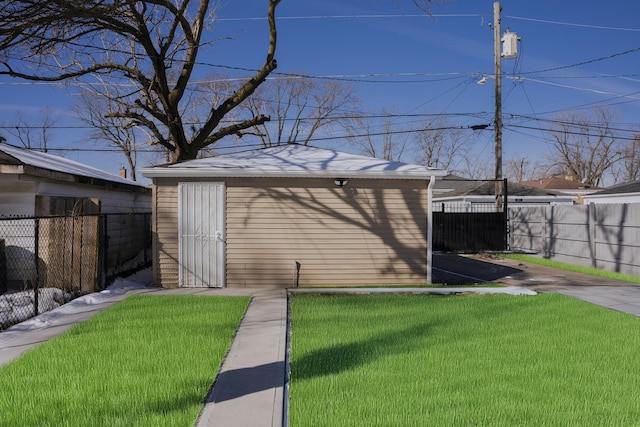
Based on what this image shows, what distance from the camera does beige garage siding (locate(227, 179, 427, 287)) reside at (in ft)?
35.7

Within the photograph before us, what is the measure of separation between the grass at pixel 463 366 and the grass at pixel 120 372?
0.92 metres

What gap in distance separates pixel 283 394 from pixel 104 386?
158 cm

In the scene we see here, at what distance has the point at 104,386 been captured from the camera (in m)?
4.48

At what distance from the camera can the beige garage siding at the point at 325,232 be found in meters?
10.9

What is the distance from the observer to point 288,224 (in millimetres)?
10953

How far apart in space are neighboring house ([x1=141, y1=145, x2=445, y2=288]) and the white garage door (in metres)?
0.02

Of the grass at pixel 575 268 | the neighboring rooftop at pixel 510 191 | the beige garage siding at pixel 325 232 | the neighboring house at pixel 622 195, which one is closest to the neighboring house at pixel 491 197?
the neighboring rooftop at pixel 510 191

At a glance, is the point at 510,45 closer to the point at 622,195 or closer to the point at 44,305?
the point at 622,195

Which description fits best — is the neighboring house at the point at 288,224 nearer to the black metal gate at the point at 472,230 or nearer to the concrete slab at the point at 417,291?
the concrete slab at the point at 417,291

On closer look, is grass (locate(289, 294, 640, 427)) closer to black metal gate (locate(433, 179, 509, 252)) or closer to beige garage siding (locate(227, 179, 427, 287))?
beige garage siding (locate(227, 179, 427, 287))

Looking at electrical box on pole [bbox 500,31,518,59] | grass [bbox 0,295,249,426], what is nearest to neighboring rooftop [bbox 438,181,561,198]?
electrical box on pole [bbox 500,31,518,59]

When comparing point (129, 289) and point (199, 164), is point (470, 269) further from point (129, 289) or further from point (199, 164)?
point (129, 289)

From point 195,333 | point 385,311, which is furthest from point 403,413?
point 385,311

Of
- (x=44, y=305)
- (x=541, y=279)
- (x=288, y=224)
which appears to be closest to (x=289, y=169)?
(x=288, y=224)
